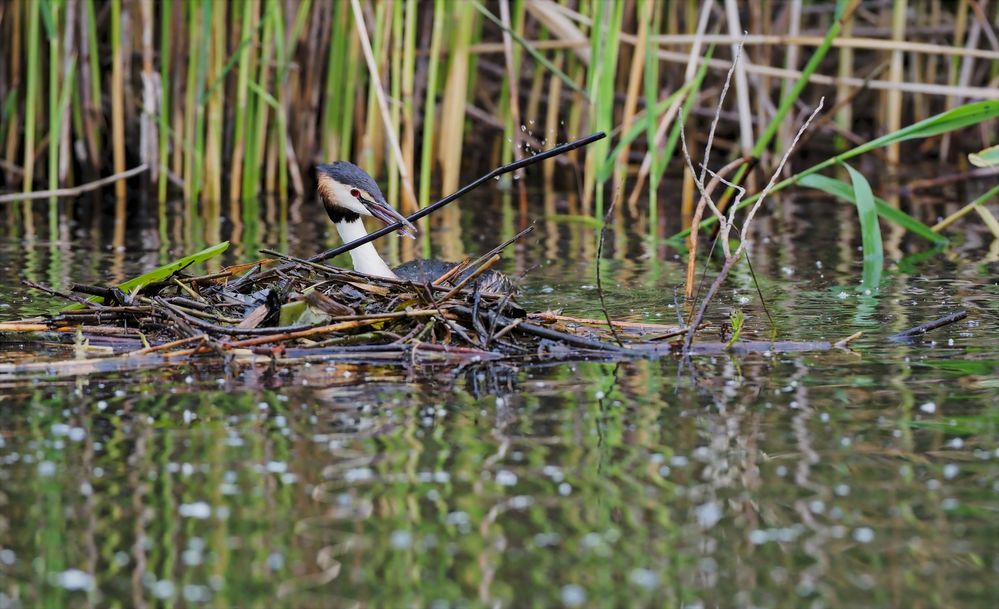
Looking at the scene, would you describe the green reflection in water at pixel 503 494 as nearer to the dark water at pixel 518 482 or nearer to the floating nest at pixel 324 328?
the dark water at pixel 518 482

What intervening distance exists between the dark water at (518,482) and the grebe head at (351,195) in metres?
1.92

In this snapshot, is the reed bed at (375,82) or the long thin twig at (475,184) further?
the reed bed at (375,82)

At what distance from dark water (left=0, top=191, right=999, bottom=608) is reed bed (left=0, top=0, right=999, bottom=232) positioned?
12.6 feet

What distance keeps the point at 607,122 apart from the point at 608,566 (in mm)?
5522

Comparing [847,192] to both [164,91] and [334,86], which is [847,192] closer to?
[334,86]

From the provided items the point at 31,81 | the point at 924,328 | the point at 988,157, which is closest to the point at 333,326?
the point at 924,328

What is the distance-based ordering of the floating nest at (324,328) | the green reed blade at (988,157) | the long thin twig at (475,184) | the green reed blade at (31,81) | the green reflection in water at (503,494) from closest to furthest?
the green reflection in water at (503,494) → the floating nest at (324,328) → the long thin twig at (475,184) → the green reed blade at (988,157) → the green reed blade at (31,81)

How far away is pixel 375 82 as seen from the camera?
28.7ft

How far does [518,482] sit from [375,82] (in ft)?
18.3

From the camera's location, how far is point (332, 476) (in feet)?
11.6

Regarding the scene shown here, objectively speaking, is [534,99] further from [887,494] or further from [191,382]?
[887,494]

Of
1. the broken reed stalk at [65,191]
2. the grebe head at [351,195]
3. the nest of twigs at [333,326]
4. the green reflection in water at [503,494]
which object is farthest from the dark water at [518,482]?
the broken reed stalk at [65,191]

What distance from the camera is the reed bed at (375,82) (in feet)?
30.6

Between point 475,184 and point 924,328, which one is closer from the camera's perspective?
point 475,184
